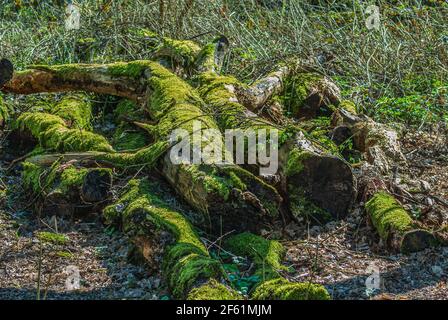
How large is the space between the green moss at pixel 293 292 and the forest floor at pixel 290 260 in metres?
0.64

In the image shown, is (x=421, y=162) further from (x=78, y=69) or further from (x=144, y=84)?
(x=78, y=69)

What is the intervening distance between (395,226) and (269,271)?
3.79 ft

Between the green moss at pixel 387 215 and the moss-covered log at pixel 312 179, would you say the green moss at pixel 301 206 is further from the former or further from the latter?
the green moss at pixel 387 215

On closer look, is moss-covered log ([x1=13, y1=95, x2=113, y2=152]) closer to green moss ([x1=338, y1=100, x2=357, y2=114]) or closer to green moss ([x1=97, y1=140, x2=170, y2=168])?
green moss ([x1=97, y1=140, x2=170, y2=168])

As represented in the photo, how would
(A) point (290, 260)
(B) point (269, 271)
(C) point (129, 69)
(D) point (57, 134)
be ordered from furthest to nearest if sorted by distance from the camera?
(C) point (129, 69) → (D) point (57, 134) → (A) point (290, 260) → (B) point (269, 271)

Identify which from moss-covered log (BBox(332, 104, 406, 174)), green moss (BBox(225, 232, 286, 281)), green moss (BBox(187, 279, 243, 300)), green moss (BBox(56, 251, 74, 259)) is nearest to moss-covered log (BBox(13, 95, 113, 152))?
green moss (BBox(56, 251, 74, 259))

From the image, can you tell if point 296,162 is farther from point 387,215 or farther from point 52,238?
point 52,238

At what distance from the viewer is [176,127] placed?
21.7 ft

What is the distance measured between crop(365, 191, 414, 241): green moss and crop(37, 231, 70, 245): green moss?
2.48 metres

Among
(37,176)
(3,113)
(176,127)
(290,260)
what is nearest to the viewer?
(290,260)

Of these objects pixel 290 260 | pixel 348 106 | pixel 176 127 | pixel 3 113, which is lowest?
pixel 290 260

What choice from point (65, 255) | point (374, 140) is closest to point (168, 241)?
point (65, 255)

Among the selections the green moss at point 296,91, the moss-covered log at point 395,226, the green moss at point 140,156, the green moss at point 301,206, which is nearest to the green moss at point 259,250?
the green moss at point 301,206
